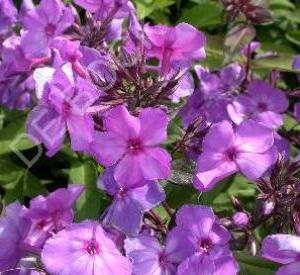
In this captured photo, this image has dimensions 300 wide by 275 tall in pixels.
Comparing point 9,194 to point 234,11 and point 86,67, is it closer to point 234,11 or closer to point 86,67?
point 86,67

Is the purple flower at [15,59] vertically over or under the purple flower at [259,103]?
over

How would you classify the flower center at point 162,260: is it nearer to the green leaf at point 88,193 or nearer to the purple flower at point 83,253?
the purple flower at point 83,253

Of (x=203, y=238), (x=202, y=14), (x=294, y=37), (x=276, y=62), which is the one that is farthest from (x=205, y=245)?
(x=294, y=37)

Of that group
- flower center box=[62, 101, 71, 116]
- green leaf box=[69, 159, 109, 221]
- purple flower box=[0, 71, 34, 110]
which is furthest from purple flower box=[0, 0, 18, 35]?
flower center box=[62, 101, 71, 116]

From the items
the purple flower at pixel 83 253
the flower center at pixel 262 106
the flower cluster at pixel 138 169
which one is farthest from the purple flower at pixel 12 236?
the flower center at pixel 262 106

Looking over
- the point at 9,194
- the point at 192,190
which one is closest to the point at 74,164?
the point at 9,194

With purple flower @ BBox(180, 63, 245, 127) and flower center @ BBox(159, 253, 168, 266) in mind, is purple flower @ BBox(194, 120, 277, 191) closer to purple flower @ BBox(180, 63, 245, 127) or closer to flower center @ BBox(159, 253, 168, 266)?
flower center @ BBox(159, 253, 168, 266)

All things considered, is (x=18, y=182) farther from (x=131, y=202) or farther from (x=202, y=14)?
(x=202, y=14)
